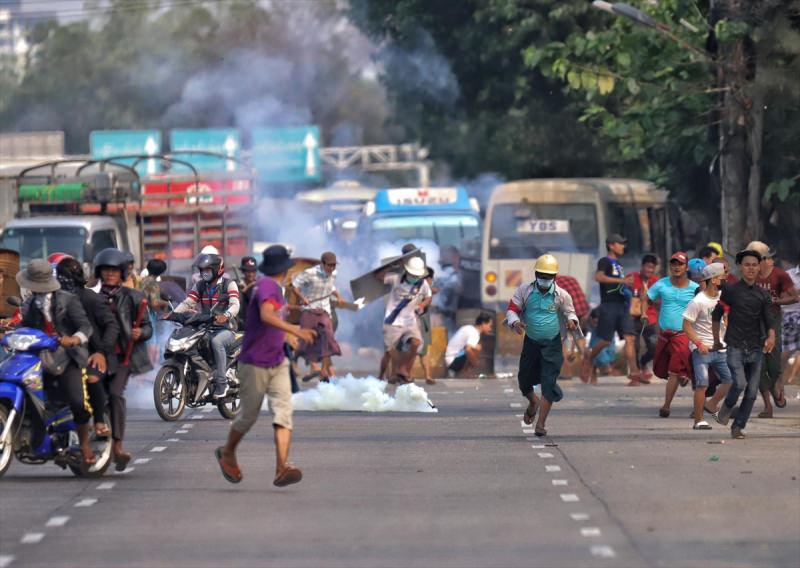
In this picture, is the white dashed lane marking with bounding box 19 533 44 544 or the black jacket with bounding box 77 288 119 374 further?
the black jacket with bounding box 77 288 119 374

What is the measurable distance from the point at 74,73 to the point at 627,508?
5987 cm

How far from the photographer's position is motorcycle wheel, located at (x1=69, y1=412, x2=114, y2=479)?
12.7 metres

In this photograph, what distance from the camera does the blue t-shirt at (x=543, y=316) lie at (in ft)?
51.1

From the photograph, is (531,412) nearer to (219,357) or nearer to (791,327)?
(219,357)

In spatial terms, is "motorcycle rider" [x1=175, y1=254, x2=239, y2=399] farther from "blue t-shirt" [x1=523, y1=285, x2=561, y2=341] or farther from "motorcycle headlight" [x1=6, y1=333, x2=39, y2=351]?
"motorcycle headlight" [x1=6, y1=333, x2=39, y2=351]

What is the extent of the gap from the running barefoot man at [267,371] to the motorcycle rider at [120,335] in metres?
1.20

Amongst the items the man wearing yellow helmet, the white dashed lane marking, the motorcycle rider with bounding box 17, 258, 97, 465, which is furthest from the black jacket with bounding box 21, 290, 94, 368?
the man wearing yellow helmet

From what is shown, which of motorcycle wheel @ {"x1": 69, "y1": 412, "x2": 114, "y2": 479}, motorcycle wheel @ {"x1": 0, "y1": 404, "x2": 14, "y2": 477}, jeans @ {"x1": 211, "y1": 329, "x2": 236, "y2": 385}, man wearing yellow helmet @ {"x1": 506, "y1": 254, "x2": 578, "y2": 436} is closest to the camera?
motorcycle wheel @ {"x1": 0, "y1": 404, "x2": 14, "y2": 477}

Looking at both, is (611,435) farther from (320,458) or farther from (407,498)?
(407,498)

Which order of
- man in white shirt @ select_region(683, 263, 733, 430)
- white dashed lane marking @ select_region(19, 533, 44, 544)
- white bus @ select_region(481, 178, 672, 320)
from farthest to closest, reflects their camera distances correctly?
white bus @ select_region(481, 178, 672, 320) < man in white shirt @ select_region(683, 263, 733, 430) < white dashed lane marking @ select_region(19, 533, 44, 544)

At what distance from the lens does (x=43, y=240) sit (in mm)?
26328

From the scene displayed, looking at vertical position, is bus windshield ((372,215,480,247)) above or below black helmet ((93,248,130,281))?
below

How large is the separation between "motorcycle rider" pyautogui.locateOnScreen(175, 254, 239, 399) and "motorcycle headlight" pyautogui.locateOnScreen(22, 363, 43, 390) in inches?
200

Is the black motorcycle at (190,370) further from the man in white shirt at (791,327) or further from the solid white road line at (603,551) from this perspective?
the solid white road line at (603,551)
